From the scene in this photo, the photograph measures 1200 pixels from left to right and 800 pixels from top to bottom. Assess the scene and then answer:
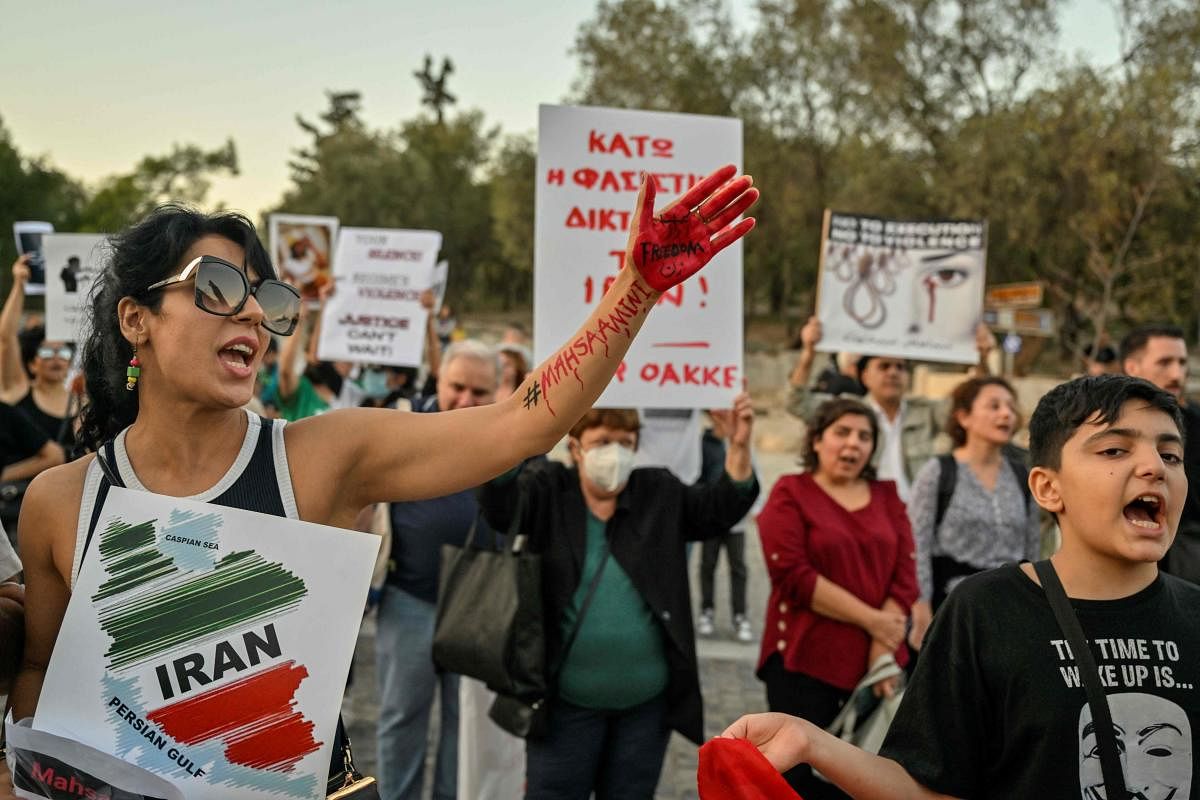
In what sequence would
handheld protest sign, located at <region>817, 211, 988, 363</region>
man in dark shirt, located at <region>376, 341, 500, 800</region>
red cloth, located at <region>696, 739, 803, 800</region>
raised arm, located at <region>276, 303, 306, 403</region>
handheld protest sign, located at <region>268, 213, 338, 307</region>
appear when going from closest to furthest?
red cloth, located at <region>696, 739, 803, 800</region> → man in dark shirt, located at <region>376, 341, 500, 800</region> → handheld protest sign, located at <region>817, 211, 988, 363</region> → raised arm, located at <region>276, 303, 306, 403</region> → handheld protest sign, located at <region>268, 213, 338, 307</region>

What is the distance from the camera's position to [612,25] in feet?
118

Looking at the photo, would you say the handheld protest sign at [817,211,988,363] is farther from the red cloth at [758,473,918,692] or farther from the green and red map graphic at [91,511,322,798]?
the green and red map graphic at [91,511,322,798]

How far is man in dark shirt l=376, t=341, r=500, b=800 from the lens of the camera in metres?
5.05

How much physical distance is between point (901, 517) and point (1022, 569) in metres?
2.56

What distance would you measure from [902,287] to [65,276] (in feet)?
17.8

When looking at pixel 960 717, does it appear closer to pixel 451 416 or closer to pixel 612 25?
pixel 451 416

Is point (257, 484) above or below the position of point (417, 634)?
above

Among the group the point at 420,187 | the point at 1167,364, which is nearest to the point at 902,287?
the point at 1167,364

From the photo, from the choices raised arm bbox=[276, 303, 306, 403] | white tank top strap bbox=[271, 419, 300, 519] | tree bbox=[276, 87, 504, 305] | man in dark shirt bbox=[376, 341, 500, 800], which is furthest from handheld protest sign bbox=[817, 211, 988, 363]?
tree bbox=[276, 87, 504, 305]

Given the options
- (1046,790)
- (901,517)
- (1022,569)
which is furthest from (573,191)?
(1046,790)

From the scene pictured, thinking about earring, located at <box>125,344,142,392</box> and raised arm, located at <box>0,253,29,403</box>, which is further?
raised arm, located at <box>0,253,29,403</box>

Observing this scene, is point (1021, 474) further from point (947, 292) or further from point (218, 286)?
point (218, 286)

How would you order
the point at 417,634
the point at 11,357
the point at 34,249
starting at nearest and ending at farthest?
the point at 417,634 < the point at 11,357 < the point at 34,249

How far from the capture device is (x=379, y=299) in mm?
8953
